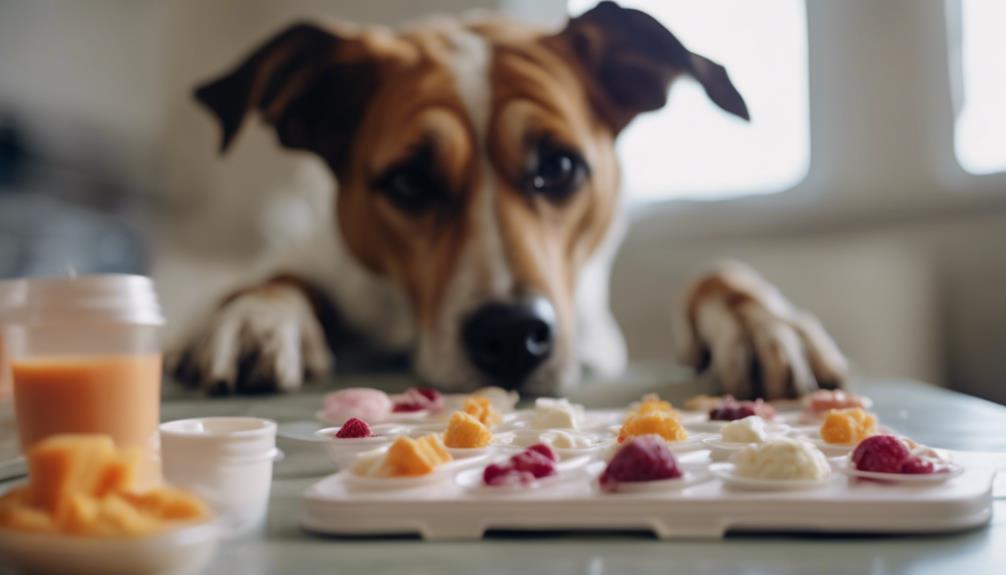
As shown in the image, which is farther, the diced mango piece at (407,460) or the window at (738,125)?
the window at (738,125)

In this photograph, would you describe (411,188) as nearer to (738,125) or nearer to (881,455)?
(881,455)

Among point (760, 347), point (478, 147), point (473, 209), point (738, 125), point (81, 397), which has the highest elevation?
point (738, 125)

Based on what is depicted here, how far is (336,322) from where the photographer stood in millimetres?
1896

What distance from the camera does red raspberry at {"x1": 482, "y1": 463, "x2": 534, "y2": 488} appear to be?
0.59 meters

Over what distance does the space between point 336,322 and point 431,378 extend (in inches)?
17.8

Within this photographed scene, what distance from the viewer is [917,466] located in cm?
60

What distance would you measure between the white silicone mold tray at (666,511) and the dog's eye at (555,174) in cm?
107

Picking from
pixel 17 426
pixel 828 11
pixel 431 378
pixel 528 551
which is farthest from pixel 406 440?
pixel 828 11

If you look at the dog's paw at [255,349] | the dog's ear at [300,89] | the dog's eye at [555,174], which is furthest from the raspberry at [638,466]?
the dog's ear at [300,89]

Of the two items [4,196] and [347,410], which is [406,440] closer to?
[347,410]

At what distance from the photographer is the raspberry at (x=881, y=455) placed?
61cm

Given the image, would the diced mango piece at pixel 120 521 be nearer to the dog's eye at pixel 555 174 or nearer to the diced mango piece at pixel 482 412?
the diced mango piece at pixel 482 412

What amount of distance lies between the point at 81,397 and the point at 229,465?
155mm

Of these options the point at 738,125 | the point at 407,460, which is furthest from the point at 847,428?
the point at 738,125
